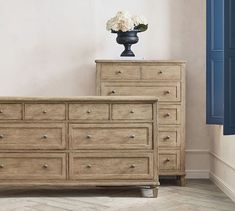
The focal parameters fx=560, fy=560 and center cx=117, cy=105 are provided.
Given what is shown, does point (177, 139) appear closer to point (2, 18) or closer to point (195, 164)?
point (195, 164)

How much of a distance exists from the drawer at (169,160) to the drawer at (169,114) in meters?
0.27

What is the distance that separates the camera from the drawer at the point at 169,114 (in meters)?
5.24

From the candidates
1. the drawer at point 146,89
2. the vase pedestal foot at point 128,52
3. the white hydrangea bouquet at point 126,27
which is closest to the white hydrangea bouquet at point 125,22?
the white hydrangea bouquet at point 126,27

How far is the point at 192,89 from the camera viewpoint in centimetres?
564

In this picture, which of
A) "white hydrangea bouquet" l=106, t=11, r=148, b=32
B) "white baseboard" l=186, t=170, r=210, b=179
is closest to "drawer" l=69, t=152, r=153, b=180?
"white baseboard" l=186, t=170, r=210, b=179

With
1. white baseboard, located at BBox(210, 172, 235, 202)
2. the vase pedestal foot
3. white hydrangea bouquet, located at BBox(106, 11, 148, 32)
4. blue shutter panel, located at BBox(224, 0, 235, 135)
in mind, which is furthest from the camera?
the vase pedestal foot

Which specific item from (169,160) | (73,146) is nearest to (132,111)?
(73,146)

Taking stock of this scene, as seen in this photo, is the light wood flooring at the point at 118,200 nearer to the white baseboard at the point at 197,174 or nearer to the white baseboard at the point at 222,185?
the white baseboard at the point at 222,185

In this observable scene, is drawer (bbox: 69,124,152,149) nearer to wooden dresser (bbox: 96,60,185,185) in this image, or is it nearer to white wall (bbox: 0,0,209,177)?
wooden dresser (bbox: 96,60,185,185)

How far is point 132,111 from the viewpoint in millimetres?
4703

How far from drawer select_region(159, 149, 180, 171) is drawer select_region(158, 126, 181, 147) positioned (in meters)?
0.07

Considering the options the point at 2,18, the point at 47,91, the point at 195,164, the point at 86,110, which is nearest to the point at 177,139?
the point at 195,164

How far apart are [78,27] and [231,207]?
94.4 inches

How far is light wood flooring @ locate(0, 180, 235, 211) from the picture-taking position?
14.2 feet
